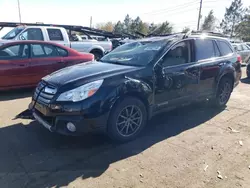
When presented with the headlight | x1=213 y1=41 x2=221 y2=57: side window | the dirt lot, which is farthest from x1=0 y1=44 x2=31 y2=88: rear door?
x1=213 y1=41 x2=221 y2=57: side window

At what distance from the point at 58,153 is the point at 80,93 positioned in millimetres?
916

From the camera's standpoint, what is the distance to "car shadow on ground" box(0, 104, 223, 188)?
2.93 meters

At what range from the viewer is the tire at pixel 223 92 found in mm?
5627

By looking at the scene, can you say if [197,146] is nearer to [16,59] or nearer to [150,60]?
[150,60]

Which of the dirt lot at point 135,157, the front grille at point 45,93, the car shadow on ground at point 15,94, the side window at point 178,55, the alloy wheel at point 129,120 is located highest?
the side window at point 178,55

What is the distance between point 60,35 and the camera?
9977 millimetres

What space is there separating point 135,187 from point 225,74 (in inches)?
154

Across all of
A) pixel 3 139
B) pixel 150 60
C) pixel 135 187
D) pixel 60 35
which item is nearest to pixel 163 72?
pixel 150 60

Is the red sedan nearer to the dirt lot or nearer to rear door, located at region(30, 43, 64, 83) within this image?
rear door, located at region(30, 43, 64, 83)

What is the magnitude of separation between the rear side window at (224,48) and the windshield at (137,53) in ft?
5.98

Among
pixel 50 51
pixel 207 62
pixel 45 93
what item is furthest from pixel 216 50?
pixel 50 51

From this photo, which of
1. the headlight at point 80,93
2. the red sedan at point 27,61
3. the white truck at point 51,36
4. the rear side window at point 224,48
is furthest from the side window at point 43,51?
the rear side window at point 224,48

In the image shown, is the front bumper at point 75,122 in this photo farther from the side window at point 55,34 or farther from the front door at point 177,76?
the side window at point 55,34

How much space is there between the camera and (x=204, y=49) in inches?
203
